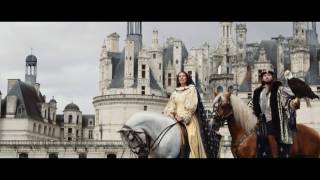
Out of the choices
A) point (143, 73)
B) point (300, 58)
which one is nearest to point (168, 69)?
point (143, 73)

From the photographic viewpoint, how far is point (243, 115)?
29.5ft

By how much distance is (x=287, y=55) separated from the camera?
4716 centimetres

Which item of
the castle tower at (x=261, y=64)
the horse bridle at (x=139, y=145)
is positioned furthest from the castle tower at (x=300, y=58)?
the horse bridle at (x=139, y=145)

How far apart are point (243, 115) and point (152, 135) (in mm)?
1432

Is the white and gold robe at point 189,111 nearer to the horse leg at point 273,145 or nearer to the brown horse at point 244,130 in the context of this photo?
the brown horse at point 244,130

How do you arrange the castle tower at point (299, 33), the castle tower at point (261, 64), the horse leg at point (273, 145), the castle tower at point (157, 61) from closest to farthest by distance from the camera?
the horse leg at point (273, 145)
the castle tower at point (261, 64)
the castle tower at point (299, 33)
the castle tower at point (157, 61)

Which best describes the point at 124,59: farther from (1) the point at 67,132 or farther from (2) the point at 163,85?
(1) the point at 67,132

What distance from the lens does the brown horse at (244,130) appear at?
346 inches

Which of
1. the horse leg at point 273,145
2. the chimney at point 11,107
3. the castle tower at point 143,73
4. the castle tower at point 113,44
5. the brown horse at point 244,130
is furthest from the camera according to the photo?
the castle tower at point 113,44

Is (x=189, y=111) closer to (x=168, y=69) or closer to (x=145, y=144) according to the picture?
(x=145, y=144)

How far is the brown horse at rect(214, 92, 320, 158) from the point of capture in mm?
8781
